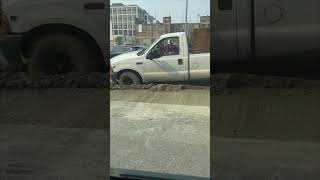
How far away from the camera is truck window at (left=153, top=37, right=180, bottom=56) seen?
358 cm

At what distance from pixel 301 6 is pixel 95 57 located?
1200 mm

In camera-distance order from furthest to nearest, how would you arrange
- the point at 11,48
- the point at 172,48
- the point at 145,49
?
1. the point at 145,49
2. the point at 172,48
3. the point at 11,48

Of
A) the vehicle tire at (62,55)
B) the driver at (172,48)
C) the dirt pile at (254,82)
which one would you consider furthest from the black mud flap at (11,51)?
the dirt pile at (254,82)

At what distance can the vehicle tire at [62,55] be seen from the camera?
3.35 metres

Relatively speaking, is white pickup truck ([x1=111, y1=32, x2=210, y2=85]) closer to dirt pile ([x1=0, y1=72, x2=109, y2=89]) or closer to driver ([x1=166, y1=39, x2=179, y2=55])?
driver ([x1=166, y1=39, x2=179, y2=55])

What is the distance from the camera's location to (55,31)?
3.40 meters

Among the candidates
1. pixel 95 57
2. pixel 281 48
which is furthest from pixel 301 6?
pixel 95 57

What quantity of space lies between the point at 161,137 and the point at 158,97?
0.30m

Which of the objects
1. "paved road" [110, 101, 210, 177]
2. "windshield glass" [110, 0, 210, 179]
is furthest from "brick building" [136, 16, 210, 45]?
"paved road" [110, 101, 210, 177]

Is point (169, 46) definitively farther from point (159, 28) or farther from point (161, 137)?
point (161, 137)

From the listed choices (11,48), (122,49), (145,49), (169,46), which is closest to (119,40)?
(122,49)

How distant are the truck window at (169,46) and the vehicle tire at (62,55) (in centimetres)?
55

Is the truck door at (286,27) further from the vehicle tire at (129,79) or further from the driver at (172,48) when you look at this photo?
the vehicle tire at (129,79)

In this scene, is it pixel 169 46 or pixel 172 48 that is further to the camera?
pixel 169 46
